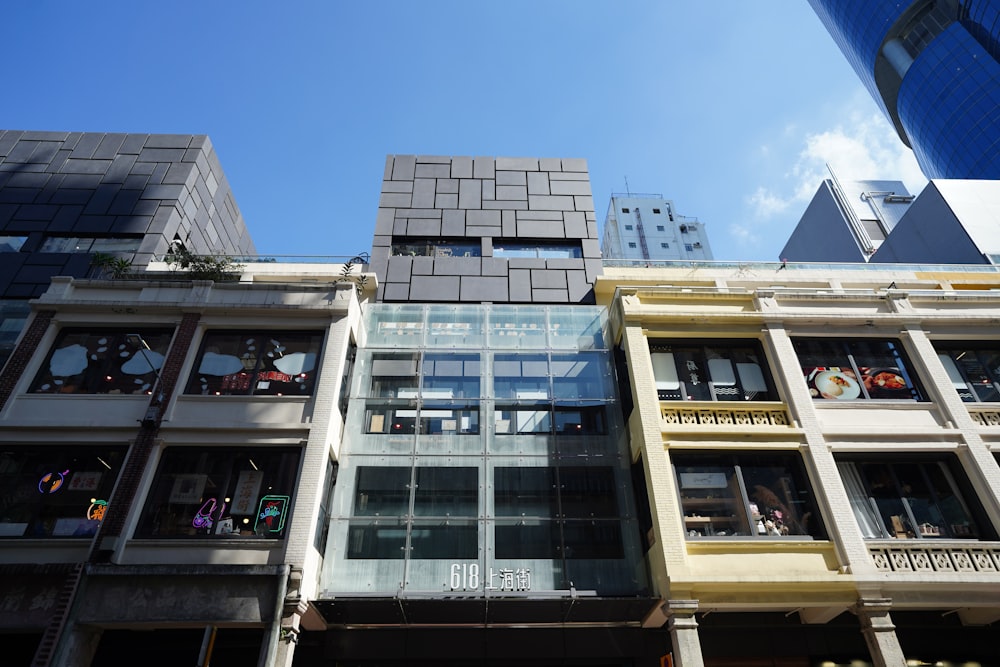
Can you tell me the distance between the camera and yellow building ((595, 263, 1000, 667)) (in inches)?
506

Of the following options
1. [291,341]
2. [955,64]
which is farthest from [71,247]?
[955,64]

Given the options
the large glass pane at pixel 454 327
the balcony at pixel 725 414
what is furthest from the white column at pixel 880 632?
the large glass pane at pixel 454 327

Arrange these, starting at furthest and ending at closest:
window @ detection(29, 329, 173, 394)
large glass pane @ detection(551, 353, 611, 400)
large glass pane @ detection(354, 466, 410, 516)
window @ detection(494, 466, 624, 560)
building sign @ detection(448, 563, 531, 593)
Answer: large glass pane @ detection(551, 353, 611, 400), window @ detection(29, 329, 173, 394), large glass pane @ detection(354, 466, 410, 516), window @ detection(494, 466, 624, 560), building sign @ detection(448, 563, 531, 593)

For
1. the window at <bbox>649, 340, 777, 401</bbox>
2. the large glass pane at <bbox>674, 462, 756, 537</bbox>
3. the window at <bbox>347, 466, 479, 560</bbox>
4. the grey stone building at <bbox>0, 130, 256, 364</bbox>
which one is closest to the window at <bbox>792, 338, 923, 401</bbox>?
the window at <bbox>649, 340, 777, 401</bbox>

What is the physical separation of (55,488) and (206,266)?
8.75 meters

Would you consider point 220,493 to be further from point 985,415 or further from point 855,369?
point 985,415

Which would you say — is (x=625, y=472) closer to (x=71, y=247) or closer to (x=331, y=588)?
(x=331, y=588)

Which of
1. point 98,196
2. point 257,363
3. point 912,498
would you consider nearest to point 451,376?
point 257,363

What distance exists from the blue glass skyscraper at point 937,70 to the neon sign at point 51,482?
3639 inches

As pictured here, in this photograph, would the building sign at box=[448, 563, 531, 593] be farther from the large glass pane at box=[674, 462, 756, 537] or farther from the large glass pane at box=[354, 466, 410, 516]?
the large glass pane at box=[674, 462, 756, 537]

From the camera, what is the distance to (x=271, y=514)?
1393 centimetres

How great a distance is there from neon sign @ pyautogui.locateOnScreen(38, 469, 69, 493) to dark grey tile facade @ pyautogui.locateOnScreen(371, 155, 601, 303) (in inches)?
442

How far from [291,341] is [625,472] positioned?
11.0m

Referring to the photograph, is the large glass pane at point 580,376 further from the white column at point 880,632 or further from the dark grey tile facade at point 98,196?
the dark grey tile facade at point 98,196
